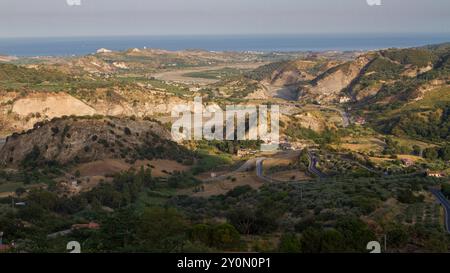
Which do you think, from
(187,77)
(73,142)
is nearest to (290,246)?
(73,142)

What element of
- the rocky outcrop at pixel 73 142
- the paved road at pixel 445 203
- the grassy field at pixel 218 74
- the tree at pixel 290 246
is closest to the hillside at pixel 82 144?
the rocky outcrop at pixel 73 142

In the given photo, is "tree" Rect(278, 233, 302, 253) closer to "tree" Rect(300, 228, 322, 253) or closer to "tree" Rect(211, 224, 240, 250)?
"tree" Rect(300, 228, 322, 253)

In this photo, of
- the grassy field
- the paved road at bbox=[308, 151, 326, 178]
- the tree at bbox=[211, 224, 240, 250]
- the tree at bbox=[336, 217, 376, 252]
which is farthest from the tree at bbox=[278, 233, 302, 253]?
the grassy field

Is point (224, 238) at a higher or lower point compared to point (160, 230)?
higher

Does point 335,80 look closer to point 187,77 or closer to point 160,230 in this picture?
point 187,77

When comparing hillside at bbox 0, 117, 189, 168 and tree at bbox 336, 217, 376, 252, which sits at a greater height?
tree at bbox 336, 217, 376, 252

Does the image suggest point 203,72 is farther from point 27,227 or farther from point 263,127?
point 27,227

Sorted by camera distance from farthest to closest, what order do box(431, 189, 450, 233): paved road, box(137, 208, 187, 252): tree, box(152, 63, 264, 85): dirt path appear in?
box(152, 63, 264, 85): dirt path < box(431, 189, 450, 233): paved road < box(137, 208, 187, 252): tree

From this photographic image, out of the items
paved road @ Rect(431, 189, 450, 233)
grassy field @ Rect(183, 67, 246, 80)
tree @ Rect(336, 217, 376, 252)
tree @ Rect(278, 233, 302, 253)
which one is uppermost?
grassy field @ Rect(183, 67, 246, 80)

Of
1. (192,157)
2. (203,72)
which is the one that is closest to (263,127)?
(192,157)

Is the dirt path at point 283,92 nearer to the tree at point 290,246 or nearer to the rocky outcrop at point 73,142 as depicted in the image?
the rocky outcrop at point 73,142
